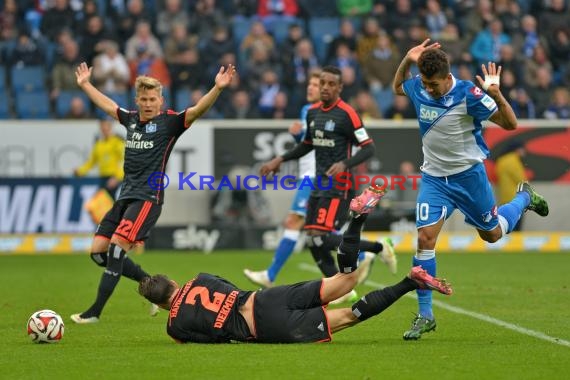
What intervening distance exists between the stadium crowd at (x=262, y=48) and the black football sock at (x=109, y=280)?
11.6 m

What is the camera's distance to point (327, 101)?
12.5m

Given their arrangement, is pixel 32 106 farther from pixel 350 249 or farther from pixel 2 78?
pixel 350 249

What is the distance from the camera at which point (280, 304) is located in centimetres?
868

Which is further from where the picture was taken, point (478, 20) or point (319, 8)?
point (319, 8)

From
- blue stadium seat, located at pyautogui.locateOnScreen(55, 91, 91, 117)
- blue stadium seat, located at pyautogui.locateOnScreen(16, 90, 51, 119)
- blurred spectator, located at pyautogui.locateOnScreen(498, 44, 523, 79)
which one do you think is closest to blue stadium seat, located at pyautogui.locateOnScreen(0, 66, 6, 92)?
blue stadium seat, located at pyautogui.locateOnScreen(16, 90, 51, 119)

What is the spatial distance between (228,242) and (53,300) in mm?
9217

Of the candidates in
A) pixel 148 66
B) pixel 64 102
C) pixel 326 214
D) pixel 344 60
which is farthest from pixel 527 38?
pixel 326 214

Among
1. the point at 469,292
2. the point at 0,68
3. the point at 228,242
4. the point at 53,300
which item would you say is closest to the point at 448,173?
the point at 469,292

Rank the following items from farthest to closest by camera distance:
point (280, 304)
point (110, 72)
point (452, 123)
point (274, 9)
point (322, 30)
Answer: point (322, 30), point (274, 9), point (110, 72), point (452, 123), point (280, 304)

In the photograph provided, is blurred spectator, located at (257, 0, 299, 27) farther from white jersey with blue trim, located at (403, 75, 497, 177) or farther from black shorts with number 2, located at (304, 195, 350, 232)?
white jersey with blue trim, located at (403, 75, 497, 177)

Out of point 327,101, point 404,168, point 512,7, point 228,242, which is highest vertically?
point 512,7

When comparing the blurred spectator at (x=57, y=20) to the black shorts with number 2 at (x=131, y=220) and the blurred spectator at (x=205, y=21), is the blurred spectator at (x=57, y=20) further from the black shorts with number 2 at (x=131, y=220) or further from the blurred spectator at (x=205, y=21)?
the black shorts with number 2 at (x=131, y=220)

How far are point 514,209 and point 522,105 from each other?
44.9 feet

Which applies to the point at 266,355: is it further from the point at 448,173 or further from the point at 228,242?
the point at 228,242
